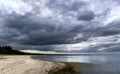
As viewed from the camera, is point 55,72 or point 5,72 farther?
point 55,72

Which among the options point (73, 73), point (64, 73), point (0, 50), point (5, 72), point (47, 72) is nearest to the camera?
point (5, 72)

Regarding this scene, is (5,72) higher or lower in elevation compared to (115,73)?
higher

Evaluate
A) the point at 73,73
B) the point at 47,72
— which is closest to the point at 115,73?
the point at 73,73

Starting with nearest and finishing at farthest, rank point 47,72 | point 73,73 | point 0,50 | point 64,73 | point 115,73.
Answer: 1. point 47,72
2. point 64,73
3. point 73,73
4. point 115,73
5. point 0,50

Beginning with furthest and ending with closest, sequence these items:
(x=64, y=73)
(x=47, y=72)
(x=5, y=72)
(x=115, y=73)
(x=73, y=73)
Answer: (x=115, y=73) < (x=73, y=73) < (x=64, y=73) < (x=47, y=72) < (x=5, y=72)

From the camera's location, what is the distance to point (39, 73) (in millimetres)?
29578

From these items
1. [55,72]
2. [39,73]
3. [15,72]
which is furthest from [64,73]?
[15,72]

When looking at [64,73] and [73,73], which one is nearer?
[64,73]

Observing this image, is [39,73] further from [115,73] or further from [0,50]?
[0,50]

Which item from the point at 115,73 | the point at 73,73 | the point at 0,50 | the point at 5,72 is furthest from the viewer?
the point at 0,50

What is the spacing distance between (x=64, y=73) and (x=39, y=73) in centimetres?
542

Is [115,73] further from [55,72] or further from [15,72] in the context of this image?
[15,72]

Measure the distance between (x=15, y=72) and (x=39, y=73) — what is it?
157 inches

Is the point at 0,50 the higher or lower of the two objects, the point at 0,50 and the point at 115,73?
the higher
